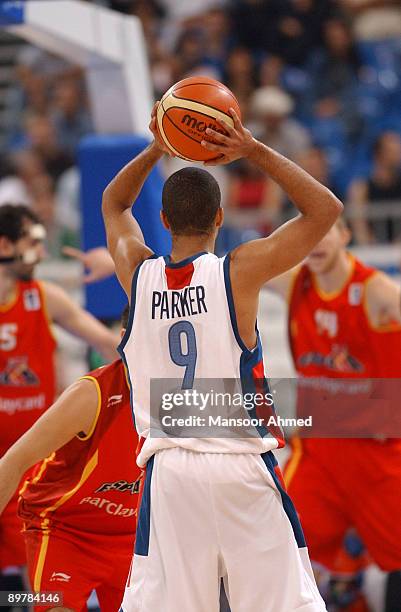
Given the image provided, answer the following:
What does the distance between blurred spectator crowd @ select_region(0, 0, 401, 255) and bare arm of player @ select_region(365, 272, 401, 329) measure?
361 centimetres

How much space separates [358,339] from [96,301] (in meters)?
1.79

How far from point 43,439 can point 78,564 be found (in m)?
0.76

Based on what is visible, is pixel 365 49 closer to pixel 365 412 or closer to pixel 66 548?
pixel 365 412

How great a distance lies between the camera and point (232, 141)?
11.6 feet

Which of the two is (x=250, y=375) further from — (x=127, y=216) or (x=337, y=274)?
(x=337, y=274)

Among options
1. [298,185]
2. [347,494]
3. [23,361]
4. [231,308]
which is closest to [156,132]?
[298,185]

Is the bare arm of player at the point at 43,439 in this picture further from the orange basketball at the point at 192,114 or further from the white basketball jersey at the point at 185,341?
the orange basketball at the point at 192,114

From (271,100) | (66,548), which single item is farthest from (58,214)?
(66,548)

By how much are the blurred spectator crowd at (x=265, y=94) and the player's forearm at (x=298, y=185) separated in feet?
18.9

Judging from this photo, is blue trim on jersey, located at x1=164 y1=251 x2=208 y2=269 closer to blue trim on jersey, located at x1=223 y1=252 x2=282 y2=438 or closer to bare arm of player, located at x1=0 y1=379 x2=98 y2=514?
blue trim on jersey, located at x1=223 y1=252 x2=282 y2=438

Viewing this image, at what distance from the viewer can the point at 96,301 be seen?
6781mm

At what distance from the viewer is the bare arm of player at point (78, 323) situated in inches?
221

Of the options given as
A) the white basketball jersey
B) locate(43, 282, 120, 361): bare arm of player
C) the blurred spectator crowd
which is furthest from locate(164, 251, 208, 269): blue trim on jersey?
the blurred spectator crowd

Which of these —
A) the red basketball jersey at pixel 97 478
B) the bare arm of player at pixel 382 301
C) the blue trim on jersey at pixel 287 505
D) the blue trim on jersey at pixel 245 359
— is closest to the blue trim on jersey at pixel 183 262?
the blue trim on jersey at pixel 245 359
